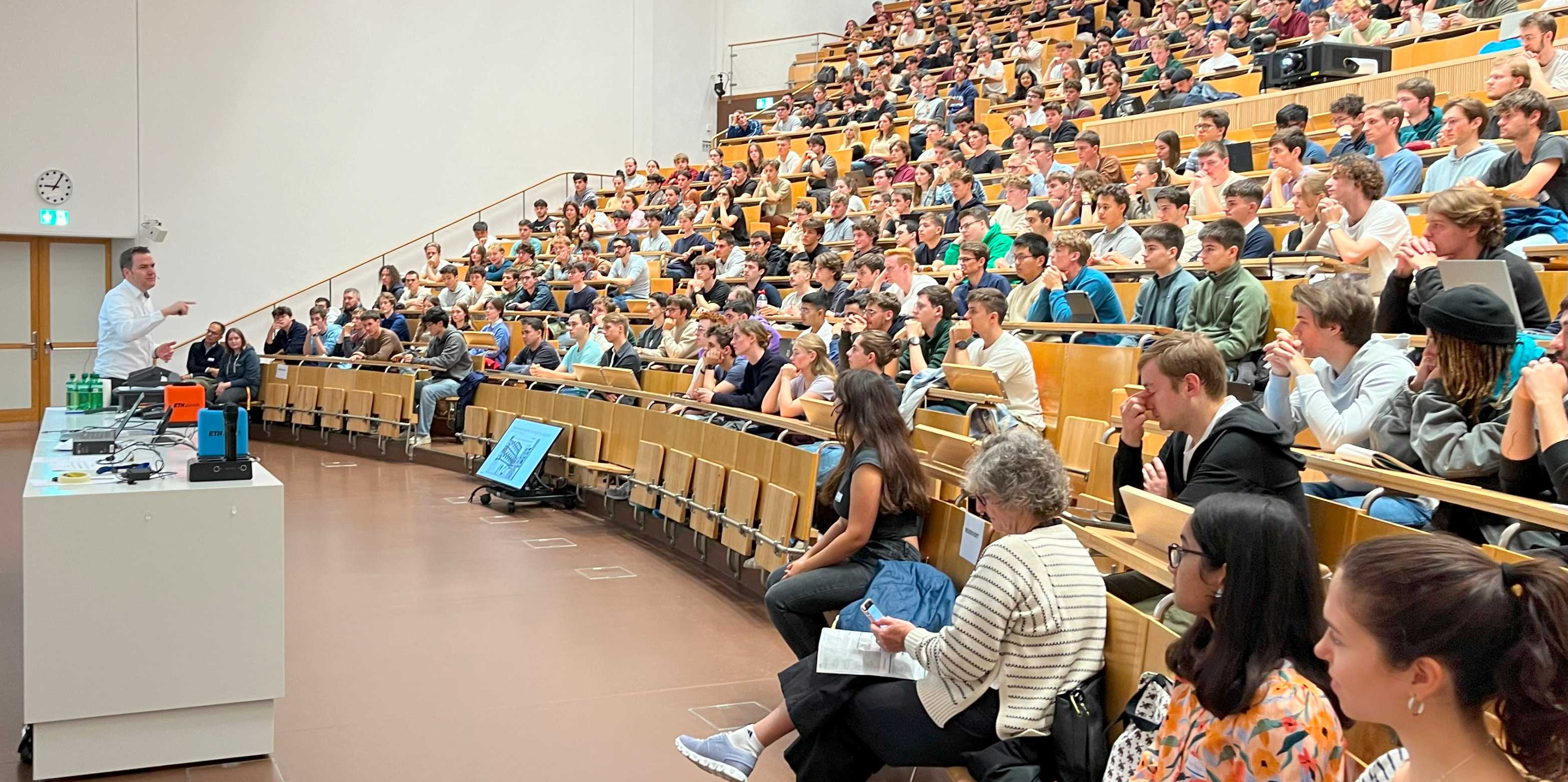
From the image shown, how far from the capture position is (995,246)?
24.1 feet

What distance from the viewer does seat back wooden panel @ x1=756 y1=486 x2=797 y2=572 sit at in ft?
14.6

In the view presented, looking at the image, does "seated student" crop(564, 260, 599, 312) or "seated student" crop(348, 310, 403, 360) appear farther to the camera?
"seated student" crop(348, 310, 403, 360)

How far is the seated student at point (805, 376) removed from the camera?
5297 millimetres

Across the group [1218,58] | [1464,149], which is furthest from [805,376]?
[1218,58]

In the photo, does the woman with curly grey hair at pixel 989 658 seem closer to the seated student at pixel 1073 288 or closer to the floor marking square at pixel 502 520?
the seated student at pixel 1073 288

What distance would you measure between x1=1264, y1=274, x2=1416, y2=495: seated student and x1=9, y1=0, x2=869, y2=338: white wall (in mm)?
12804

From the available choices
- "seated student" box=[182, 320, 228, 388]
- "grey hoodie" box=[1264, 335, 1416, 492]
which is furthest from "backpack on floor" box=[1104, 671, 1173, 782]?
"seated student" box=[182, 320, 228, 388]

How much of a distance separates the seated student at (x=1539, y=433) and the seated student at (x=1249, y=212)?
10.1ft

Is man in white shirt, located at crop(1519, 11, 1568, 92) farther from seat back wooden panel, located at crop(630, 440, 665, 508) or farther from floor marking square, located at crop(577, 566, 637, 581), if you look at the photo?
floor marking square, located at crop(577, 566, 637, 581)

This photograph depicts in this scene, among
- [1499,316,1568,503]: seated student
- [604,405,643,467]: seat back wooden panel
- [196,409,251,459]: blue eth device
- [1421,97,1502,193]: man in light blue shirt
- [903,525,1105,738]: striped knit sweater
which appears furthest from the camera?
[604,405,643,467]: seat back wooden panel

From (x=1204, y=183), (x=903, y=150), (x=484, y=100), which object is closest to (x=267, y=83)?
(x=484, y=100)

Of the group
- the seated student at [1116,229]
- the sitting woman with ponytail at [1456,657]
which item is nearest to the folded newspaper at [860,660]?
the sitting woman with ponytail at [1456,657]

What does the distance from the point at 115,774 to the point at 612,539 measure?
3.38 meters

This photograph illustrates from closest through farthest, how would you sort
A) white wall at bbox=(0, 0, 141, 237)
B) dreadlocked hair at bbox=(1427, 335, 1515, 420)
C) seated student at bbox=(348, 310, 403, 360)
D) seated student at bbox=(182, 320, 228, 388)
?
dreadlocked hair at bbox=(1427, 335, 1515, 420) < seated student at bbox=(348, 310, 403, 360) < seated student at bbox=(182, 320, 228, 388) < white wall at bbox=(0, 0, 141, 237)
